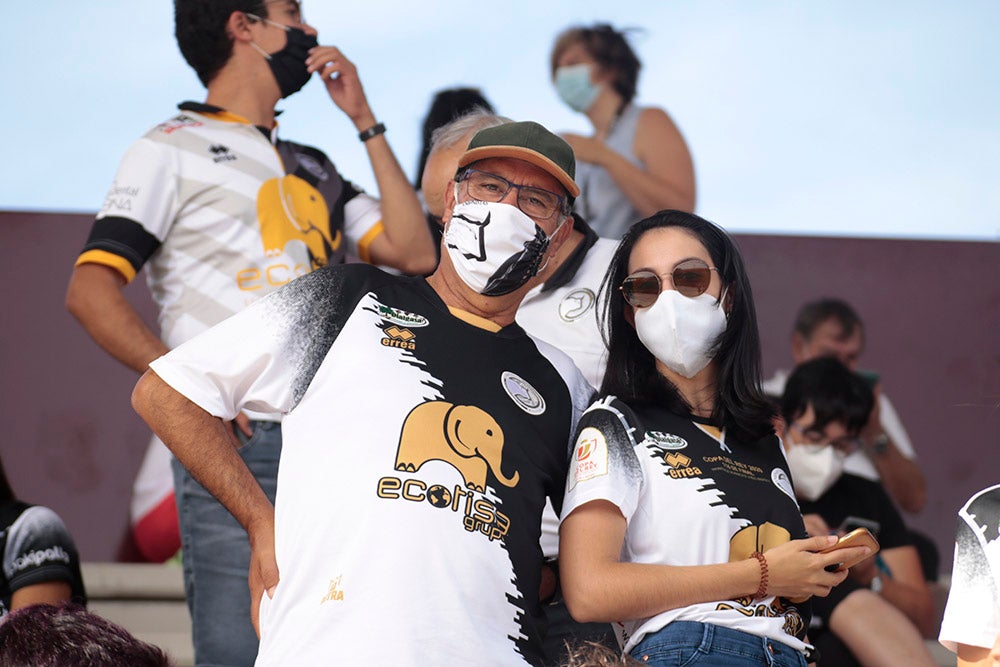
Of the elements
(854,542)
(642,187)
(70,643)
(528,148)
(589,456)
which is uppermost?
(642,187)

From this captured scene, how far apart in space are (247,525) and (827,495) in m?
2.25

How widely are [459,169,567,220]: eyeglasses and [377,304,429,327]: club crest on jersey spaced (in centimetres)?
29

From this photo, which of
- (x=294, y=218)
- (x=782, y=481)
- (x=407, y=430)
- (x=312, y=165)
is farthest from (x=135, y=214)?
(x=782, y=481)

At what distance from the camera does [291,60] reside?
3445 mm

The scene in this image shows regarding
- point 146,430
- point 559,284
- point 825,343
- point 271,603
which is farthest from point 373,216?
point 146,430

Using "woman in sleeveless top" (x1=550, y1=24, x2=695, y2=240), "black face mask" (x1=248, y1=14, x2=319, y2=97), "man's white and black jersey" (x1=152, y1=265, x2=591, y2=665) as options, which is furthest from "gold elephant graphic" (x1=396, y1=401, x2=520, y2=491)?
"woman in sleeveless top" (x1=550, y1=24, x2=695, y2=240)

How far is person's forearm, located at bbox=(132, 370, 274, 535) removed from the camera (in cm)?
230

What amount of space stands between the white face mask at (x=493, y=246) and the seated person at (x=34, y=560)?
132 centimetres

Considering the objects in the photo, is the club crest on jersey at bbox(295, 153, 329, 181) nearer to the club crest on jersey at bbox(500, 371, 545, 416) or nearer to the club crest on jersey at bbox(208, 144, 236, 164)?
the club crest on jersey at bbox(208, 144, 236, 164)

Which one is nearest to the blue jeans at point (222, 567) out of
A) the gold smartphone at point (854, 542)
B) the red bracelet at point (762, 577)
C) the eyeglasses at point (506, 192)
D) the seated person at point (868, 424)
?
the eyeglasses at point (506, 192)

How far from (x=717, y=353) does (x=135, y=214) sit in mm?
1473

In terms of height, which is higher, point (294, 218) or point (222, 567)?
point (294, 218)

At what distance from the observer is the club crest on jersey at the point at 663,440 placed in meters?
2.42

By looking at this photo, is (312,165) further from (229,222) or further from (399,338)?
(399,338)
